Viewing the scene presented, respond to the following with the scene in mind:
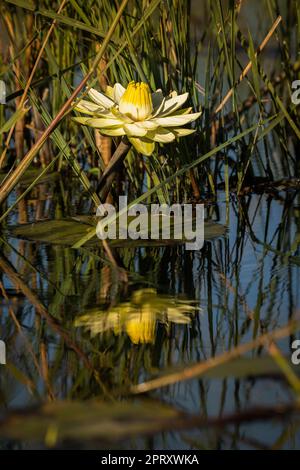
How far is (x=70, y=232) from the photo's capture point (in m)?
2.22

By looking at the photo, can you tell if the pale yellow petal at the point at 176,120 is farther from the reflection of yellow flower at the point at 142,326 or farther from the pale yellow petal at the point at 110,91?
the reflection of yellow flower at the point at 142,326

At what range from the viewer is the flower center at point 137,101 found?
6.85 ft

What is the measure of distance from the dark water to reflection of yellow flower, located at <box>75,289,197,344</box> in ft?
0.04

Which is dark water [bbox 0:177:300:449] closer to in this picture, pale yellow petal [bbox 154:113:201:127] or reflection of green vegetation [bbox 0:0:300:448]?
reflection of green vegetation [bbox 0:0:300:448]

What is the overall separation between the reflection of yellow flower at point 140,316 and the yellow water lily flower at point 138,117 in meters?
0.44

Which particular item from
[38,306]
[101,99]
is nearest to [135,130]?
[101,99]

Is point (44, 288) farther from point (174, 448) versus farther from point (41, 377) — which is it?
point (174, 448)

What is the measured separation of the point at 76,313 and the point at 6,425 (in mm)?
542

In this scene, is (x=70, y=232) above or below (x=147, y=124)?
below

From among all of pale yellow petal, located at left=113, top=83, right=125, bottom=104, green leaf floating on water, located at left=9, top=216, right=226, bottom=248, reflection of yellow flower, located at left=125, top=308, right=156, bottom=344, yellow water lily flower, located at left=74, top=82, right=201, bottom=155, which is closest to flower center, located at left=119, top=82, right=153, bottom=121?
yellow water lily flower, located at left=74, top=82, right=201, bottom=155

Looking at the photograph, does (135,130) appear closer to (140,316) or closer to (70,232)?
(70,232)

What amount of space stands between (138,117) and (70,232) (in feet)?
1.08

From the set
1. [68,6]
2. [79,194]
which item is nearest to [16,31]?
[68,6]

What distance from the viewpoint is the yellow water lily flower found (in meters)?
2.09
